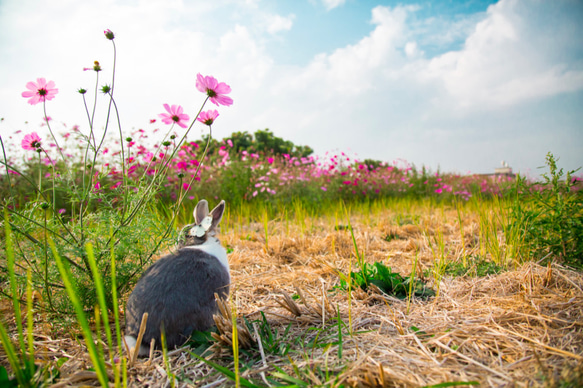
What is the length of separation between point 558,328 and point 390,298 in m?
0.78

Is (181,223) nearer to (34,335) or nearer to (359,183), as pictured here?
(34,335)

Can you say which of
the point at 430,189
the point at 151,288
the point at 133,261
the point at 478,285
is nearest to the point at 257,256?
the point at 133,261

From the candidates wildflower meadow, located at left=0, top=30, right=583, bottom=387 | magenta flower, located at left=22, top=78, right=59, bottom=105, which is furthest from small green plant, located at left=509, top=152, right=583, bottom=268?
magenta flower, located at left=22, top=78, right=59, bottom=105

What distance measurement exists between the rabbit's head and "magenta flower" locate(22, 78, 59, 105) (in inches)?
41.3

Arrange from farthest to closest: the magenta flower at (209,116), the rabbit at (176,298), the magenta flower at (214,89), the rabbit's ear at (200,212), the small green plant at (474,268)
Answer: the small green plant at (474,268) < the rabbit's ear at (200,212) < the magenta flower at (209,116) < the magenta flower at (214,89) < the rabbit at (176,298)

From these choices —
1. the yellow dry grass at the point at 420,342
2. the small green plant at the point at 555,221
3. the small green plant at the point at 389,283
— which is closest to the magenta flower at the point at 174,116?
the yellow dry grass at the point at 420,342

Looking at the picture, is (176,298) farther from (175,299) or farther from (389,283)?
(389,283)

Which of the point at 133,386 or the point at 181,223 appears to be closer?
the point at 133,386

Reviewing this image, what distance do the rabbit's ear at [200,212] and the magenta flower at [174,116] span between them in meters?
0.48

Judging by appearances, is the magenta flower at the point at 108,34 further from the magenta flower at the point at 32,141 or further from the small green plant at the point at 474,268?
the small green plant at the point at 474,268

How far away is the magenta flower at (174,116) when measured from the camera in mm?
1767

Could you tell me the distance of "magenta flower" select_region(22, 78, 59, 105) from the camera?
171 centimetres

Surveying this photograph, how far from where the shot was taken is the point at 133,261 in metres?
1.81

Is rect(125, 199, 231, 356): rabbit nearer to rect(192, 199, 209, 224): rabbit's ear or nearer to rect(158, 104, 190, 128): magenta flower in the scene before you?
rect(192, 199, 209, 224): rabbit's ear
